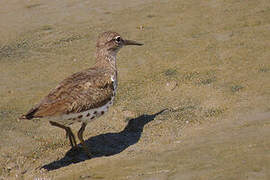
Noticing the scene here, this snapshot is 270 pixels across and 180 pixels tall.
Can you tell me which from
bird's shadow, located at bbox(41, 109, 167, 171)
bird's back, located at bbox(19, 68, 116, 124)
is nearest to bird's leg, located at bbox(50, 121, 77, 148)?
bird's shadow, located at bbox(41, 109, 167, 171)

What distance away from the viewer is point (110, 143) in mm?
7598

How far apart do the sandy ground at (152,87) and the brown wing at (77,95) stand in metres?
0.79

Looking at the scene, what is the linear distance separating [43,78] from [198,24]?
3636 millimetres

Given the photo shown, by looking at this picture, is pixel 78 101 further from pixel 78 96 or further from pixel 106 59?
pixel 106 59

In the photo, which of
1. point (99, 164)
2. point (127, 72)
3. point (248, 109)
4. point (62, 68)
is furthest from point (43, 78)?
point (248, 109)

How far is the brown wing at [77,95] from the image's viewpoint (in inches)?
262

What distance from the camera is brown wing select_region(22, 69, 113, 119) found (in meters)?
6.66

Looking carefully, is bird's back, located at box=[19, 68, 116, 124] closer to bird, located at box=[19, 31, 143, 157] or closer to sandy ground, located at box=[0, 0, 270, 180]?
bird, located at box=[19, 31, 143, 157]

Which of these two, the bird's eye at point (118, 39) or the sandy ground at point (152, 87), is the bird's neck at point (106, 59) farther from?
the sandy ground at point (152, 87)

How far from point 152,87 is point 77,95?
2.29 m

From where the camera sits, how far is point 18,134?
7.86 meters

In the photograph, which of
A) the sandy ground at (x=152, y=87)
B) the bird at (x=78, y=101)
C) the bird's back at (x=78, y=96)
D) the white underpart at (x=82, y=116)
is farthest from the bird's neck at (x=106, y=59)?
the white underpart at (x=82, y=116)

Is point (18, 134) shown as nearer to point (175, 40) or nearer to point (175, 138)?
point (175, 138)

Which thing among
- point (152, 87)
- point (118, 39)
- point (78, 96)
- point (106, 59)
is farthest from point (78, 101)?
point (152, 87)
